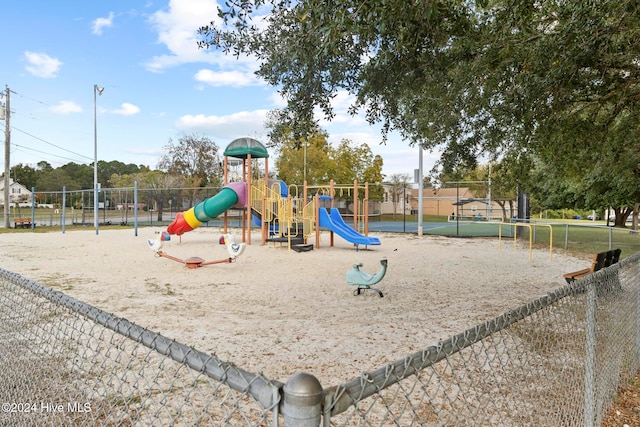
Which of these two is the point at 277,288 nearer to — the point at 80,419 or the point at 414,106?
the point at 414,106

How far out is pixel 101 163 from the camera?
91312mm

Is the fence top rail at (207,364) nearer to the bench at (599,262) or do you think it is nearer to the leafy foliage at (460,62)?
the leafy foliage at (460,62)

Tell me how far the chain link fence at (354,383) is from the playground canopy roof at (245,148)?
1195 centimetres

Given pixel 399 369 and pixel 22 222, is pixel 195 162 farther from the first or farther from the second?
pixel 399 369

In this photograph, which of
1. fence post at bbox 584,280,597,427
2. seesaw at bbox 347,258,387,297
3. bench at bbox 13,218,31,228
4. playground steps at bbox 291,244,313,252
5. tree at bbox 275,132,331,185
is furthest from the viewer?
tree at bbox 275,132,331,185

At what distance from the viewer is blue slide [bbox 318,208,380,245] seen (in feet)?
47.0

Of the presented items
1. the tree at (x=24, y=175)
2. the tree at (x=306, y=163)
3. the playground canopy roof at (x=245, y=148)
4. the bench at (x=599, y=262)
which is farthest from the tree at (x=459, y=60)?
the tree at (x=24, y=175)

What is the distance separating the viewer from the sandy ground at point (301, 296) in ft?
15.6

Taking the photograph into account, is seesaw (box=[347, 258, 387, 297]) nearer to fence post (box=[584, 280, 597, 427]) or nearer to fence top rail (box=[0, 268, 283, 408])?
fence post (box=[584, 280, 597, 427])

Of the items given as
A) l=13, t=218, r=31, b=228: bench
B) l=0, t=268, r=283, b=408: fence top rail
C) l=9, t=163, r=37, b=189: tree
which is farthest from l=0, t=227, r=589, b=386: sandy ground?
l=9, t=163, r=37, b=189: tree

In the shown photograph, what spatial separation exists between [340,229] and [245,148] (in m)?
4.81

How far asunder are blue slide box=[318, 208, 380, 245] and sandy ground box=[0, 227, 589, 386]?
1.50ft

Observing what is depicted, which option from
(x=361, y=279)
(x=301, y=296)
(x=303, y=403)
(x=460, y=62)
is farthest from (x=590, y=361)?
(x=301, y=296)

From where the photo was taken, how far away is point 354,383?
1072 mm
